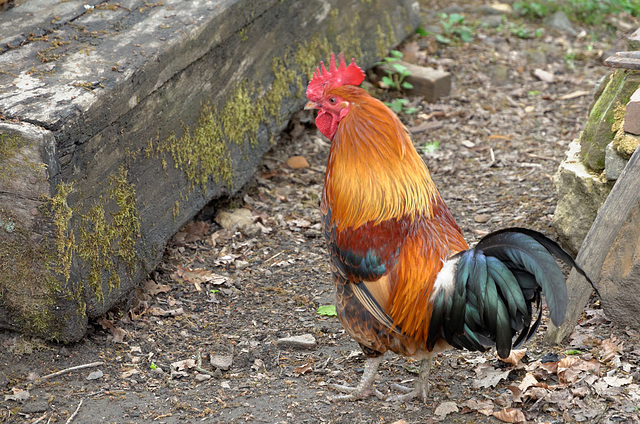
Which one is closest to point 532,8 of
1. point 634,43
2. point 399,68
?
point 399,68

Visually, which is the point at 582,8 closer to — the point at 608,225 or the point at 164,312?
the point at 608,225

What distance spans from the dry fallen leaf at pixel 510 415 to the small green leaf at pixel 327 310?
4.48 feet

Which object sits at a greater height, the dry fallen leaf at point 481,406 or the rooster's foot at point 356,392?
the dry fallen leaf at point 481,406

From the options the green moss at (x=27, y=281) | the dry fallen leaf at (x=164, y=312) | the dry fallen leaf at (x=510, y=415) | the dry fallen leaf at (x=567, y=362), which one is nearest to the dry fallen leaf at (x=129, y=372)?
the green moss at (x=27, y=281)

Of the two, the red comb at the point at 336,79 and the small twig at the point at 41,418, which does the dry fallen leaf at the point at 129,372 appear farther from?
the red comb at the point at 336,79

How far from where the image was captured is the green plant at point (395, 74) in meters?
7.55

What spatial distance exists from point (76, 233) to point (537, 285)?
245 centimetres

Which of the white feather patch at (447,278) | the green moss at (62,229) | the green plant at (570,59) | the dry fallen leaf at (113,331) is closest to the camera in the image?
the white feather patch at (447,278)

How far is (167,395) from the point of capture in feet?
12.3

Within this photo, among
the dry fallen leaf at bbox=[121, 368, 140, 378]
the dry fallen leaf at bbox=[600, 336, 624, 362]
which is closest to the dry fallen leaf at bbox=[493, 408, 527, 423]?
the dry fallen leaf at bbox=[600, 336, 624, 362]

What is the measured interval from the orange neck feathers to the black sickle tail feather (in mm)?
422

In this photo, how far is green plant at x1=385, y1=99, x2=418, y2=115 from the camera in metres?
7.34

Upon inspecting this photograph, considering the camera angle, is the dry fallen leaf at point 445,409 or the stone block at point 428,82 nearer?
the dry fallen leaf at point 445,409

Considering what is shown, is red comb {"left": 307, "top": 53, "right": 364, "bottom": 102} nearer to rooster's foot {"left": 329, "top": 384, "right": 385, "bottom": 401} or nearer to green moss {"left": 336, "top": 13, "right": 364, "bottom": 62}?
rooster's foot {"left": 329, "top": 384, "right": 385, "bottom": 401}
